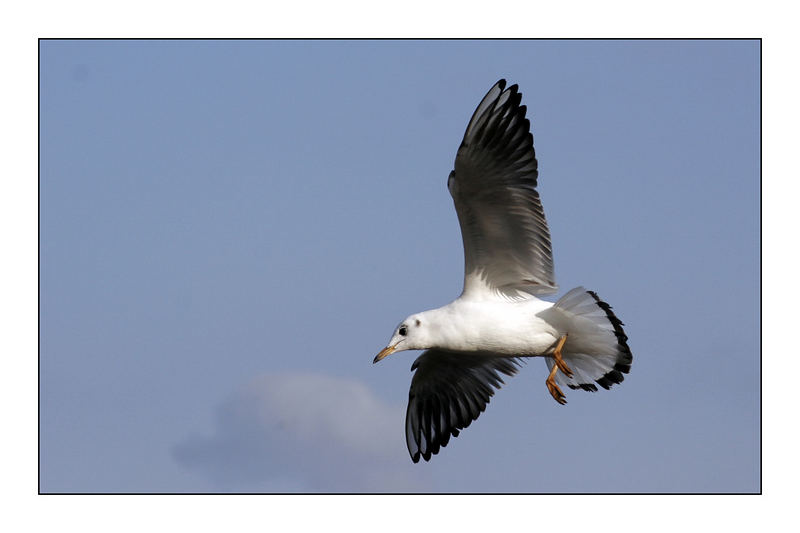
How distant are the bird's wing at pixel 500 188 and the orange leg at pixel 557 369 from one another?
637mm

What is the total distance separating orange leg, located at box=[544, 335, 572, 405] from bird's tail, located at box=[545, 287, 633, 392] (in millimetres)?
85

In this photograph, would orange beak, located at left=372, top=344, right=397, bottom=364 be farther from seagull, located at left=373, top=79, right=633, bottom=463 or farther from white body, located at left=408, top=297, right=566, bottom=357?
white body, located at left=408, top=297, right=566, bottom=357

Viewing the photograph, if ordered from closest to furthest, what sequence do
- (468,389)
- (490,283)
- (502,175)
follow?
(502,175)
(490,283)
(468,389)

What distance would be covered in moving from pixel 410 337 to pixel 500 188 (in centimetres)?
137

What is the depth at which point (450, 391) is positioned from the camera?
33.3ft

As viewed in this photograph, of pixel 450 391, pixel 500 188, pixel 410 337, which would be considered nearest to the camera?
pixel 500 188

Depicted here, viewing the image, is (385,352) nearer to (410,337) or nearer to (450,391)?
(410,337)

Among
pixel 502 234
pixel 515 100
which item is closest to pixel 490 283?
pixel 502 234

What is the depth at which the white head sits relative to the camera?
29.2 ft

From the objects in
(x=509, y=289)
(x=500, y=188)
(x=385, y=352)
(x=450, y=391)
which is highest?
(x=500, y=188)

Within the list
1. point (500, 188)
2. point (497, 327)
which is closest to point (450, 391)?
point (497, 327)
